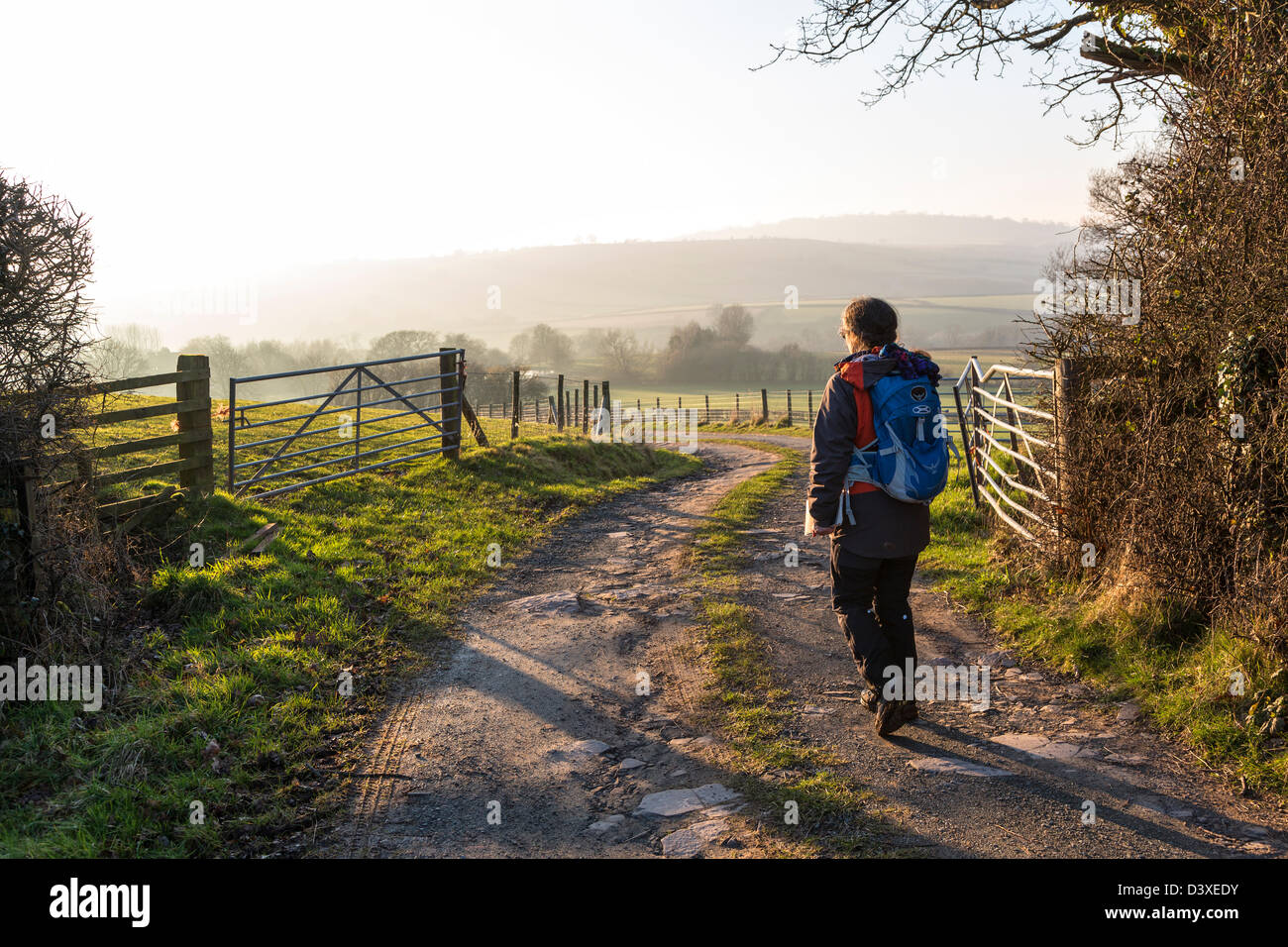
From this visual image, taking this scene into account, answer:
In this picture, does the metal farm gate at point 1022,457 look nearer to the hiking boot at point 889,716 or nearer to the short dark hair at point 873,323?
the short dark hair at point 873,323

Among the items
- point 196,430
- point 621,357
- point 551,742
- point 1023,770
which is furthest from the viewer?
point 621,357

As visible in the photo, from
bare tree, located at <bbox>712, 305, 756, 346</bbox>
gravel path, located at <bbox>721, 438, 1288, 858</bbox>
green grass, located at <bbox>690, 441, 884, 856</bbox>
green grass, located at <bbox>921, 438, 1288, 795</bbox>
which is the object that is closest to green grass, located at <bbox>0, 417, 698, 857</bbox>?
green grass, located at <bbox>690, 441, 884, 856</bbox>

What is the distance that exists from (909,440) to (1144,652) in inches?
83.0

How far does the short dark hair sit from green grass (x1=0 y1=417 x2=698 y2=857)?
11.1 ft

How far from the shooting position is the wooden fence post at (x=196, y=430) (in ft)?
28.7

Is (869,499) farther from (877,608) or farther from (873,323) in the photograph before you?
(873,323)

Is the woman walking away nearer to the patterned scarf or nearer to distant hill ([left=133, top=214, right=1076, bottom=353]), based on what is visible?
the patterned scarf

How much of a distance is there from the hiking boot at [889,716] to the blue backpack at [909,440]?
→ 105cm

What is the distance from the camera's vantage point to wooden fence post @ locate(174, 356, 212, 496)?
874 centimetres

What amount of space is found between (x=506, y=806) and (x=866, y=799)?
157 cm

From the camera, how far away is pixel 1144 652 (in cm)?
484

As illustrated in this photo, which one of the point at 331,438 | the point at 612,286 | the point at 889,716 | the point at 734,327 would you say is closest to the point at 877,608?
the point at 889,716

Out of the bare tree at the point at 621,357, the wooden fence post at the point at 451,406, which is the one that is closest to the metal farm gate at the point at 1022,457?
the wooden fence post at the point at 451,406
